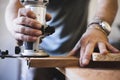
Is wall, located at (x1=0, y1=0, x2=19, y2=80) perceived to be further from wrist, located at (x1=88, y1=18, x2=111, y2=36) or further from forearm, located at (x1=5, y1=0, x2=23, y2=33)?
wrist, located at (x1=88, y1=18, x2=111, y2=36)

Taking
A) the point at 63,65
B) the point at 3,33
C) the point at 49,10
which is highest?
the point at 49,10

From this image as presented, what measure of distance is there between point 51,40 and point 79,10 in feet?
0.63

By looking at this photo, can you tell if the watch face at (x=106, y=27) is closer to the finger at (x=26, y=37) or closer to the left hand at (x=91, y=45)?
the left hand at (x=91, y=45)

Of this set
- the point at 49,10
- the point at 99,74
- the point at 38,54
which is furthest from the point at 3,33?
the point at 99,74

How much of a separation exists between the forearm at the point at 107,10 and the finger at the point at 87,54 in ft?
0.66

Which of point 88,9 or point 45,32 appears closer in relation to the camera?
point 45,32

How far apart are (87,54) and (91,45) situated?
0.17 ft

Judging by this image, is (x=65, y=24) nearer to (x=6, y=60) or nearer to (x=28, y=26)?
(x=28, y=26)

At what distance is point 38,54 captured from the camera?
723mm

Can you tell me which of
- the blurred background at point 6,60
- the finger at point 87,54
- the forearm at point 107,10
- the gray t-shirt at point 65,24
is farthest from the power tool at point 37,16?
the blurred background at point 6,60

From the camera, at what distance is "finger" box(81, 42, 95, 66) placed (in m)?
0.63

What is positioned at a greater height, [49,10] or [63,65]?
[49,10]

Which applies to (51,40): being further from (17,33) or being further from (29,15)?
(29,15)

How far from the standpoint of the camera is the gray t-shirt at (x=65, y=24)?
4.01 feet
